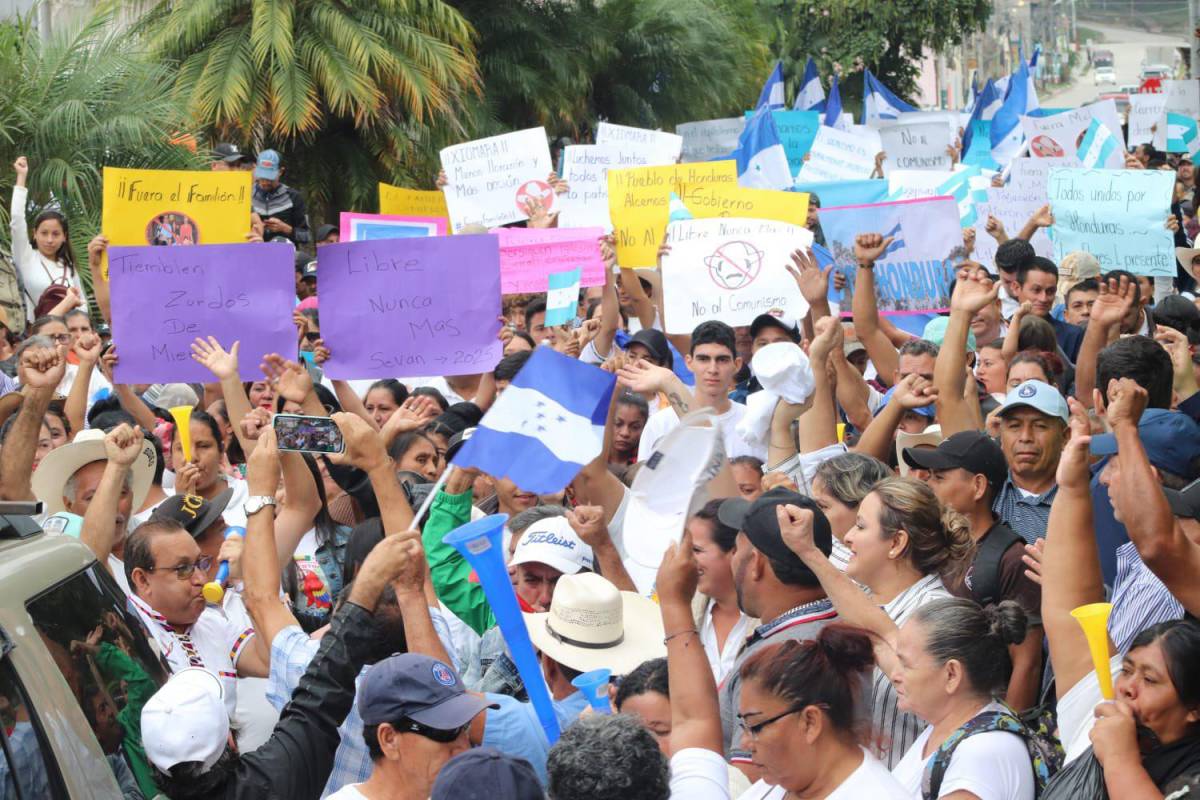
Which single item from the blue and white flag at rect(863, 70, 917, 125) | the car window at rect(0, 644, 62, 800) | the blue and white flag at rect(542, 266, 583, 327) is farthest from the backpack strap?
the blue and white flag at rect(863, 70, 917, 125)

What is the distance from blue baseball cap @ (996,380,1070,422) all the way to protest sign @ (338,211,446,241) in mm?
5418

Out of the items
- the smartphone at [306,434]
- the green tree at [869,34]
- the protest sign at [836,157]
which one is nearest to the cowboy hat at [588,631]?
the smartphone at [306,434]

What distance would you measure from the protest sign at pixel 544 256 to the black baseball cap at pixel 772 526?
5701 millimetres

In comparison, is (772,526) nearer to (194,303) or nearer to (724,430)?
(724,430)

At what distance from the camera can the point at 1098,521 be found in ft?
16.9

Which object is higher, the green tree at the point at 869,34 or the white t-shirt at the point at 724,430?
the green tree at the point at 869,34

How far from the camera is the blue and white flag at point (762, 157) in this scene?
13.6 m

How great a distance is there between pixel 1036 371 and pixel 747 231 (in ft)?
8.18

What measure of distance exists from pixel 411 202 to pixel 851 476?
24.7ft

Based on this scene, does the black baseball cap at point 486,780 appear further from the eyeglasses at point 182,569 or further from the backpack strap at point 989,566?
the eyeglasses at point 182,569

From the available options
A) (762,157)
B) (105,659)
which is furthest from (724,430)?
(762,157)

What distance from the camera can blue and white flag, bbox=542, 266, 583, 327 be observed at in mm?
9055

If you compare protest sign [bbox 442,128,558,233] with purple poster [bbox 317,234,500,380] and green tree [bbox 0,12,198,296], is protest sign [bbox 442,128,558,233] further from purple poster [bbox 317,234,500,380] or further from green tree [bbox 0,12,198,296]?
purple poster [bbox 317,234,500,380]

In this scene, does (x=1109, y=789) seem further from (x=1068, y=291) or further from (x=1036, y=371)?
(x=1068, y=291)
